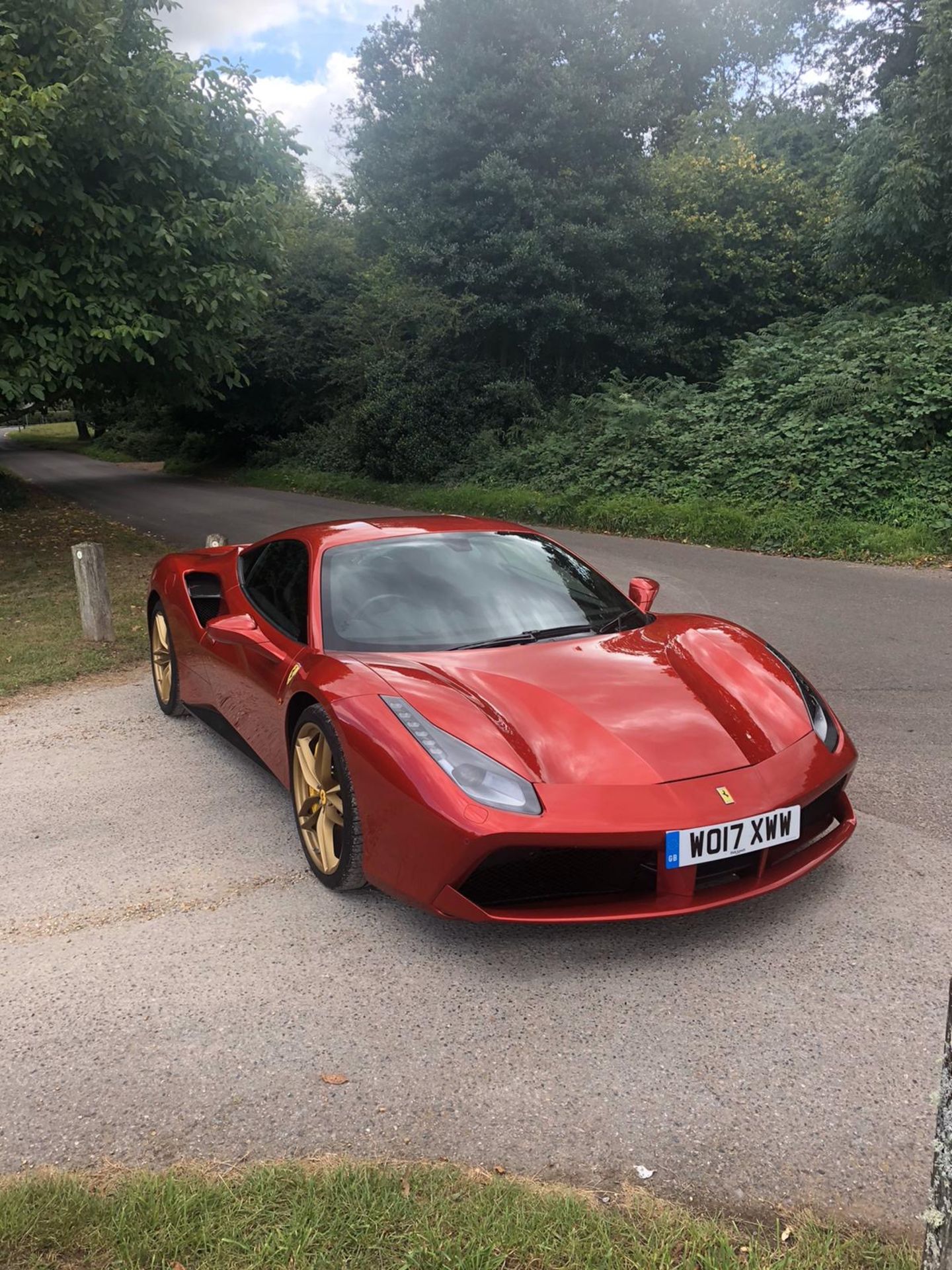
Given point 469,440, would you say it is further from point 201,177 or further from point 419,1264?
point 419,1264

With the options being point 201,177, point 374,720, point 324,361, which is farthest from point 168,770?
point 324,361

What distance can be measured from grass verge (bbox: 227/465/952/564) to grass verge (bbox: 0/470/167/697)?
5.62m

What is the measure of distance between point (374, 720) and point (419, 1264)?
1.58 m

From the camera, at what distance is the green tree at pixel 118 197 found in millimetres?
8500

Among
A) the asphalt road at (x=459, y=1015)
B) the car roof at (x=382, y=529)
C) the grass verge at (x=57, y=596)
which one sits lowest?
the asphalt road at (x=459, y=1015)

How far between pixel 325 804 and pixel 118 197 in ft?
27.9

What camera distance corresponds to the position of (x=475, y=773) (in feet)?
9.16

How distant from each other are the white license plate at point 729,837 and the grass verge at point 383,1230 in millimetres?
923

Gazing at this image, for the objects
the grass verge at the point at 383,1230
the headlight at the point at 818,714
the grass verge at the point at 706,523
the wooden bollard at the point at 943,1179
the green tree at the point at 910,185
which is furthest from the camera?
the green tree at the point at 910,185

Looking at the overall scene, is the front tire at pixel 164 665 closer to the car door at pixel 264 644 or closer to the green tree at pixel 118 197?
the car door at pixel 264 644

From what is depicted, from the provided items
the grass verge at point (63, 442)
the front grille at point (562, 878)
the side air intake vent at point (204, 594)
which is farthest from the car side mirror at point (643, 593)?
the grass verge at point (63, 442)

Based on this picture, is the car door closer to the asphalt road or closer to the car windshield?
the car windshield

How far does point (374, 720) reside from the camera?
3037 millimetres

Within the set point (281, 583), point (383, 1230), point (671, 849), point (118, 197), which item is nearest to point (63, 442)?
point (118, 197)
